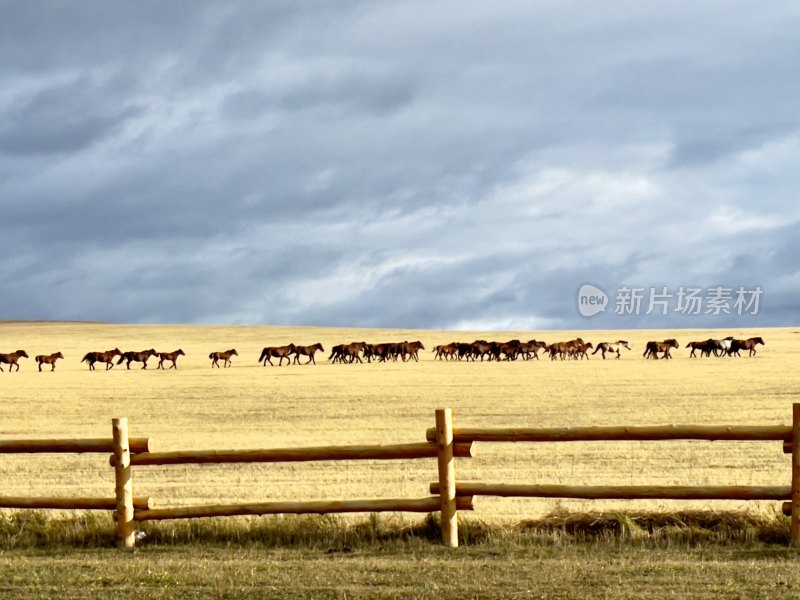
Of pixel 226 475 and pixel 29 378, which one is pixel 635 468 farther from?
pixel 29 378

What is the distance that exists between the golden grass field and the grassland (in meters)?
0.08

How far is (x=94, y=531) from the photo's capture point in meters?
10.7

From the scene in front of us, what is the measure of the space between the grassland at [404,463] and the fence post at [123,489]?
38 centimetres

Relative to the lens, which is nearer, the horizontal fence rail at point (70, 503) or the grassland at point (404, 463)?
the grassland at point (404, 463)

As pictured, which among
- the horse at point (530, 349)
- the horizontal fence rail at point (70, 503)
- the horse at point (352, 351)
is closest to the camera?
the horizontal fence rail at point (70, 503)

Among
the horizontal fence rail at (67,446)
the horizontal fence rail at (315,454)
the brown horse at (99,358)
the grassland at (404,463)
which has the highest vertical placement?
the brown horse at (99,358)

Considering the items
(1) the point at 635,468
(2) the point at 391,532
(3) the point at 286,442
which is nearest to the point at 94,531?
(2) the point at 391,532

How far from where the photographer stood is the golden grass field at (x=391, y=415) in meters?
16.1

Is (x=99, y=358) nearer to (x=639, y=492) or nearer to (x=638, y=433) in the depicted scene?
(x=638, y=433)

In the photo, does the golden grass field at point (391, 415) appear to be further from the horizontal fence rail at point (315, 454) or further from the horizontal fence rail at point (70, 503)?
the horizontal fence rail at point (70, 503)

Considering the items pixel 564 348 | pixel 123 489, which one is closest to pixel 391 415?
pixel 123 489

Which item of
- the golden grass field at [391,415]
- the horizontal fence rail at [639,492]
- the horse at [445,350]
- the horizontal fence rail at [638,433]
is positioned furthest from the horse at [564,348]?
the horizontal fence rail at [639,492]

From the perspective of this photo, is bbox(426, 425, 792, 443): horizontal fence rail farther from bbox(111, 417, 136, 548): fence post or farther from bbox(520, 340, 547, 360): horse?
bbox(520, 340, 547, 360): horse

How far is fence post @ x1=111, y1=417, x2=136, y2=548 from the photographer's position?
1046 centimetres
